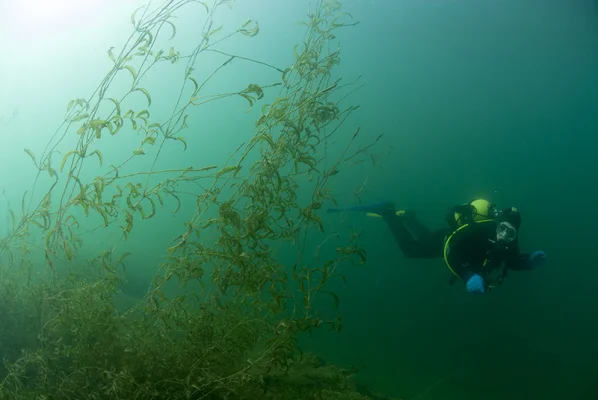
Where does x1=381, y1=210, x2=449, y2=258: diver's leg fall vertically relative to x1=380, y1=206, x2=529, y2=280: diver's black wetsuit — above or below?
above

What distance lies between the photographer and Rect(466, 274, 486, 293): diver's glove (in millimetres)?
4535

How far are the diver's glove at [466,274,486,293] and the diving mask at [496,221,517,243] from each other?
77 cm

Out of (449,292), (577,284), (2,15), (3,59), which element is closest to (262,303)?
(2,15)

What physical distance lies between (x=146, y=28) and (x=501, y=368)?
47.4 feet

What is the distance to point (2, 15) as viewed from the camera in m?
11.4

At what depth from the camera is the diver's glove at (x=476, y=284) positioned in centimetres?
454

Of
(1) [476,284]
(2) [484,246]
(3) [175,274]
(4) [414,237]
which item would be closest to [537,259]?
(2) [484,246]

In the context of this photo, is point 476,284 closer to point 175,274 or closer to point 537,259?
point 537,259

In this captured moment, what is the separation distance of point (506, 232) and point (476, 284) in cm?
103

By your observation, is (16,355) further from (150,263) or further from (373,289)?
(373,289)

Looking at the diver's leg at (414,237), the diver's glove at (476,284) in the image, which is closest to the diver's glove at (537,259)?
the diver's glove at (476,284)

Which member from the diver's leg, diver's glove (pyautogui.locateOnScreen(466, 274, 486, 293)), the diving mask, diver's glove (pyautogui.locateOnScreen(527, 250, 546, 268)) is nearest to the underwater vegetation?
diver's glove (pyautogui.locateOnScreen(466, 274, 486, 293))

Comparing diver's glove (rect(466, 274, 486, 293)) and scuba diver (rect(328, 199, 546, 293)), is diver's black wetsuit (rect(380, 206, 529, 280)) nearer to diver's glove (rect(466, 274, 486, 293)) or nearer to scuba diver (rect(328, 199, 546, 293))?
scuba diver (rect(328, 199, 546, 293))

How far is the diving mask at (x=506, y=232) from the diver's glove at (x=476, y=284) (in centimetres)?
77
